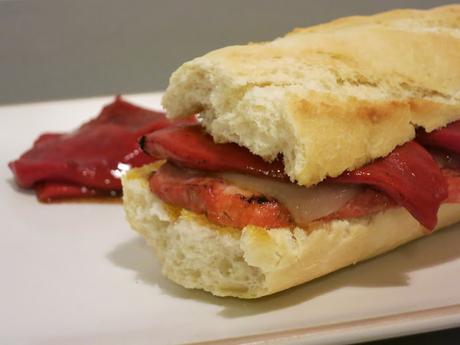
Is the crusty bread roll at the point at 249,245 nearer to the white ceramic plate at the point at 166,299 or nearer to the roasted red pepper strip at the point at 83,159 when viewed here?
the white ceramic plate at the point at 166,299

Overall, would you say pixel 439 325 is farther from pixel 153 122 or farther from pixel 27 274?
pixel 153 122

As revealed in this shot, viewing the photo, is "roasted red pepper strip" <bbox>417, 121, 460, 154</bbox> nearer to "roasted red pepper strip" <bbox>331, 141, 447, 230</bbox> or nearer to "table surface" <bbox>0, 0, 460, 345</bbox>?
"roasted red pepper strip" <bbox>331, 141, 447, 230</bbox>

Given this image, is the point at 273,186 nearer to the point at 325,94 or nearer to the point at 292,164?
the point at 292,164

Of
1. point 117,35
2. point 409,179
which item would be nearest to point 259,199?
point 409,179

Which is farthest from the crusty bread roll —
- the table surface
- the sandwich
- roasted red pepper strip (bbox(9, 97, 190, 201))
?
the table surface

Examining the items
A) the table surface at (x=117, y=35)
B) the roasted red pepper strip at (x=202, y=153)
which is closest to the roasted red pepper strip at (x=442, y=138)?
the roasted red pepper strip at (x=202, y=153)
